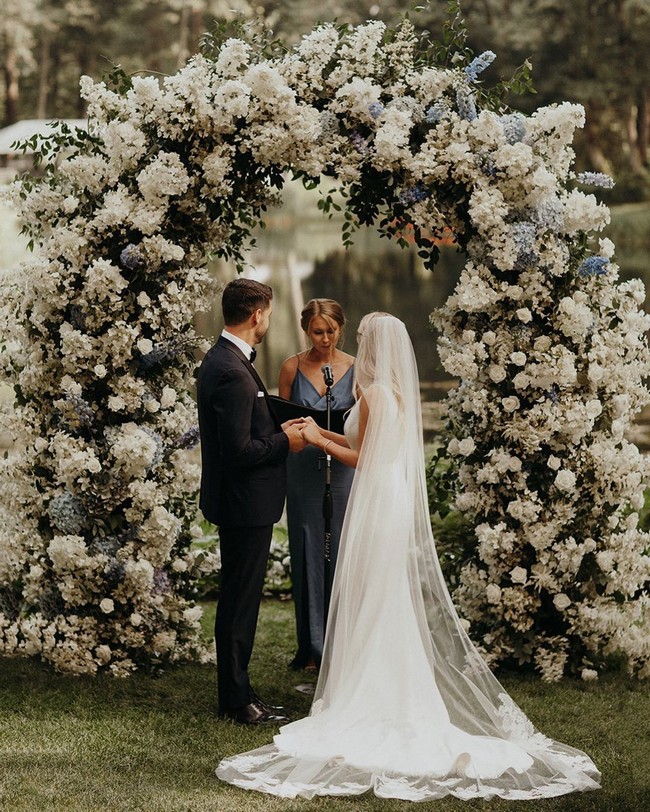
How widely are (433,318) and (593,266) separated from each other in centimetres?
84

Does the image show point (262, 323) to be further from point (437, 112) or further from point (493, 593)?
point (493, 593)

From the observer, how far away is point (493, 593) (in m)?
5.58

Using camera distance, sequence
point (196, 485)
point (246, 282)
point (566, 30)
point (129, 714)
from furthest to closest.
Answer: point (566, 30) < point (196, 485) < point (129, 714) < point (246, 282)

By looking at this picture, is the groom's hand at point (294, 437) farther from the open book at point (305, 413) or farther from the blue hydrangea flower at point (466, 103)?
the blue hydrangea flower at point (466, 103)

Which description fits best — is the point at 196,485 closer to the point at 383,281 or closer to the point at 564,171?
the point at 564,171

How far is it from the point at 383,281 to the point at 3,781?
17.0 m

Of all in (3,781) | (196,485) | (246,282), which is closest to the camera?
(3,781)

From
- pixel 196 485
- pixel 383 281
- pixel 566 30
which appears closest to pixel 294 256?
pixel 383 281

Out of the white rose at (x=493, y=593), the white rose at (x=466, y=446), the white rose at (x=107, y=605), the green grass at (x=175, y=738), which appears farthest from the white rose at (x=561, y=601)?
the white rose at (x=107, y=605)

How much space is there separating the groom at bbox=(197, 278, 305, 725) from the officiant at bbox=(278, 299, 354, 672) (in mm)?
810

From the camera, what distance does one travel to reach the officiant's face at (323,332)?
577 centimetres

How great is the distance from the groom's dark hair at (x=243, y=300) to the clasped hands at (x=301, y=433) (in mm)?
542

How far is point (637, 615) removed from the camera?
5.69m

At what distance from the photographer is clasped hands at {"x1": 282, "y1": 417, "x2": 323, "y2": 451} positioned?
491 cm
